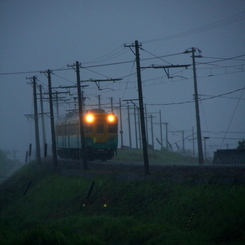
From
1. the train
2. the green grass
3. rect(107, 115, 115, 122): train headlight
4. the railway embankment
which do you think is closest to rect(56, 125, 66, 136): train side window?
the train

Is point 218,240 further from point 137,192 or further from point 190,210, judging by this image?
point 137,192

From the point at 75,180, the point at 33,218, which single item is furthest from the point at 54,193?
the point at 33,218

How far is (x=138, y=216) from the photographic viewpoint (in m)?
18.5

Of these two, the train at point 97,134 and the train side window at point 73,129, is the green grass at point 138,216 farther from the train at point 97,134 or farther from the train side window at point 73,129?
the train side window at point 73,129

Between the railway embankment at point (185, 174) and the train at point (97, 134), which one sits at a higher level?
the train at point (97, 134)

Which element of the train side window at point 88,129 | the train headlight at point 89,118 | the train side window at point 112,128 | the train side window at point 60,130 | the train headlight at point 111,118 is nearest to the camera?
the train side window at point 88,129

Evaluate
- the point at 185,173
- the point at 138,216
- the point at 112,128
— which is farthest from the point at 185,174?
the point at 112,128

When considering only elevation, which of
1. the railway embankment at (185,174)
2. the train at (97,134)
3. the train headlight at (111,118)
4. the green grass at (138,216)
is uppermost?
the train headlight at (111,118)

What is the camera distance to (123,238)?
16344mm

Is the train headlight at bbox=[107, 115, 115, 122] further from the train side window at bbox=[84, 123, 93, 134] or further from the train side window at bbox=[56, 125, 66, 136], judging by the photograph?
the train side window at bbox=[56, 125, 66, 136]

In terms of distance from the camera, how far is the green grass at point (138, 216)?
14.2 m

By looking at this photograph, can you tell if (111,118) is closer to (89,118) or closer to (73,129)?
(89,118)

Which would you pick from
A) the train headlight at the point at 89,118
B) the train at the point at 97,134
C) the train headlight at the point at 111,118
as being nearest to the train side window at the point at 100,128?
the train at the point at 97,134

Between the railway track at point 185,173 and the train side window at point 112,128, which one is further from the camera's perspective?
the train side window at point 112,128
